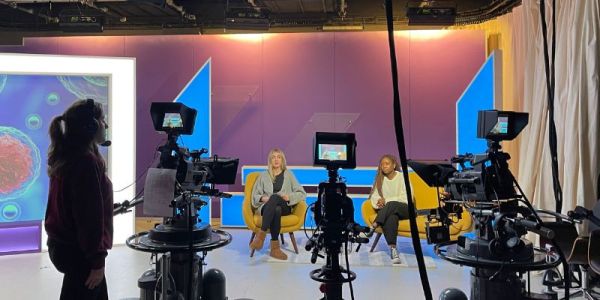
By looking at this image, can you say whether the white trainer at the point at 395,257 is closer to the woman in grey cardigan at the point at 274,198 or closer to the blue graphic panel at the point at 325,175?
the woman in grey cardigan at the point at 274,198

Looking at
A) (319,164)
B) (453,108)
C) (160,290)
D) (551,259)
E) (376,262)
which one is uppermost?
(453,108)

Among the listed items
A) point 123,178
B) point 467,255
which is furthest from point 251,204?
point 467,255

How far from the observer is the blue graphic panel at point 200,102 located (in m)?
6.23

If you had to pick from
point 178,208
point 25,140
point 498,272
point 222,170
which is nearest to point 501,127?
point 498,272

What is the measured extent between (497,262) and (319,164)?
995mm

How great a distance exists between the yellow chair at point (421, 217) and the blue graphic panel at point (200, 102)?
8.08ft

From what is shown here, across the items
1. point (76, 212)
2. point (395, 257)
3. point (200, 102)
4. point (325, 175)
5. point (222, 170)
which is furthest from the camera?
point (200, 102)

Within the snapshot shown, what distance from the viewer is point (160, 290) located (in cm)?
251

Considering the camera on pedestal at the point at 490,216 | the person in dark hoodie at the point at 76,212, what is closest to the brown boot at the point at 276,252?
the camera on pedestal at the point at 490,216

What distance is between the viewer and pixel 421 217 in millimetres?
4738

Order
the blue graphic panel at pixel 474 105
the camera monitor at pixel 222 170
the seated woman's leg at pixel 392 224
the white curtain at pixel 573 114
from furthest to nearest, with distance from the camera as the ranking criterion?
the blue graphic panel at pixel 474 105
the seated woman's leg at pixel 392 224
the white curtain at pixel 573 114
the camera monitor at pixel 222 170

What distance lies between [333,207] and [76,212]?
125cm

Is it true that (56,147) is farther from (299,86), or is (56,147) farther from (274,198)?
(299,86)

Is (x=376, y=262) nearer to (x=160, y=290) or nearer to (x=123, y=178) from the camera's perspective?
(x=160, y=290)
